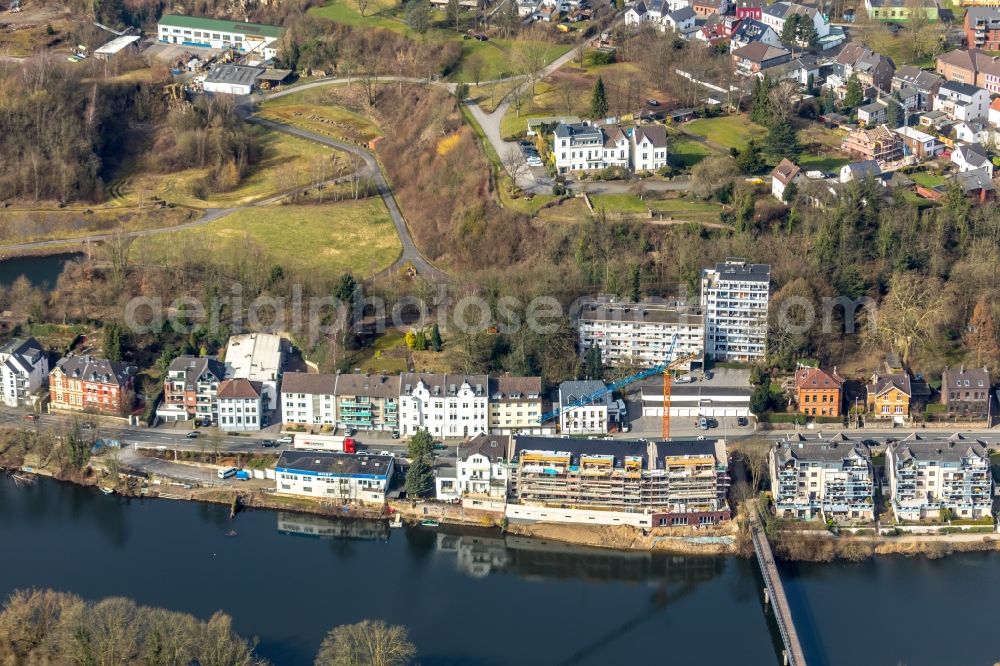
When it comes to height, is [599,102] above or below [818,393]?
above

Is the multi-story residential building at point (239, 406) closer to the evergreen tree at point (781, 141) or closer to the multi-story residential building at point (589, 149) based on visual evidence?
the multi-story residential building at point (589, 149)

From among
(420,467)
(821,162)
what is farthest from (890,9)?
(420,467)

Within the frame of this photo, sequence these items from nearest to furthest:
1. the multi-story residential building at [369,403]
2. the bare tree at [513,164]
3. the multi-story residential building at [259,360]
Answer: the multi-story residential building at [369,403]
the multi-story residential building at [259,360]
the bare tree at [513,164]

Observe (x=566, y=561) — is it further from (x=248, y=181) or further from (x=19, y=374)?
(x=248, y=181)

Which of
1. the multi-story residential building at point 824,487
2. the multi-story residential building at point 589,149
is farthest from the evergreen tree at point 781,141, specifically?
the multi-story residential building at point 824,487

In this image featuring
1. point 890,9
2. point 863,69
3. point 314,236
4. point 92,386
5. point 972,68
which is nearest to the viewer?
point 92,386

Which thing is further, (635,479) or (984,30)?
(984,30)
